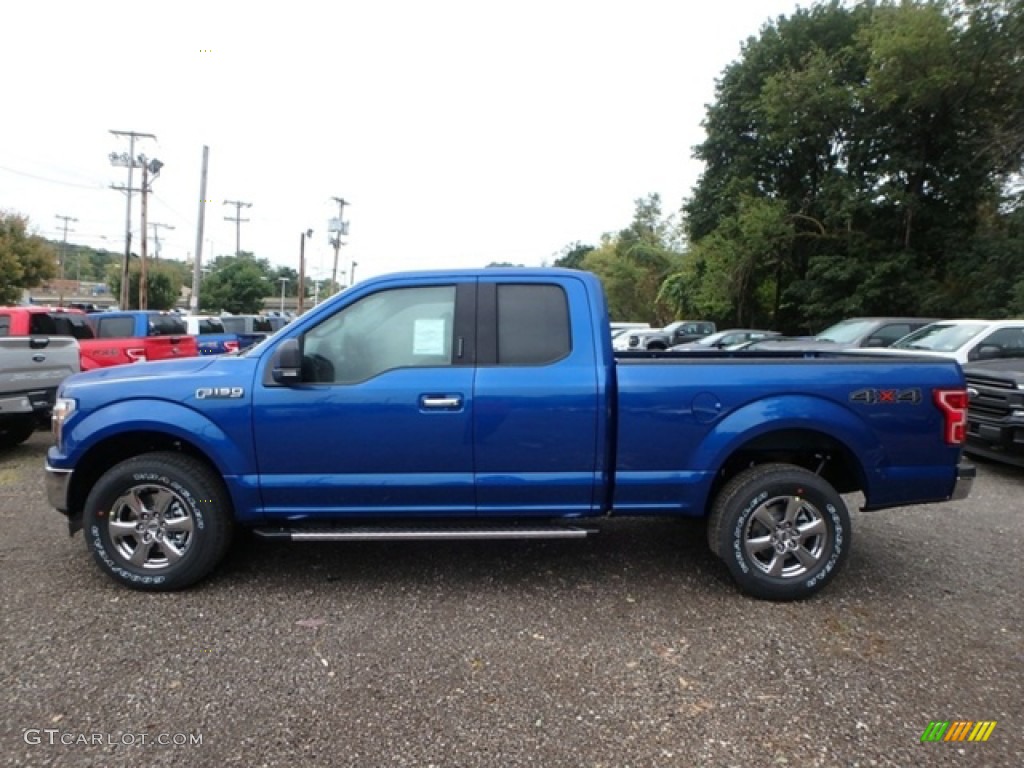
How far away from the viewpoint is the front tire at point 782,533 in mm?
3693

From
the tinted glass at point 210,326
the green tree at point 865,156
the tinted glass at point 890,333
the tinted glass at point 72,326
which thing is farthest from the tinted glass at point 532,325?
the green tree at point 865,156

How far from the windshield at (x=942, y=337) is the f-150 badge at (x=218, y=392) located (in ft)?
31.2

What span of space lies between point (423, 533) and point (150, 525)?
163 centimetres

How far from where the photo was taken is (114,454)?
396 cm

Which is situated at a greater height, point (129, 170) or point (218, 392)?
point (129, 170)

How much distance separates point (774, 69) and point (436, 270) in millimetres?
30638

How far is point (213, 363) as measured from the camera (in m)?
3.80

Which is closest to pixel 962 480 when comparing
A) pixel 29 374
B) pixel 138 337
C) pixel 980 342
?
pixel 980 342

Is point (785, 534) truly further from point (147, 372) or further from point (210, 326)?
point (210, 326)

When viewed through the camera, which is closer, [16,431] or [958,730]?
[958,730]

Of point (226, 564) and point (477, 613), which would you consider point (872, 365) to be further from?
point (226, 564)

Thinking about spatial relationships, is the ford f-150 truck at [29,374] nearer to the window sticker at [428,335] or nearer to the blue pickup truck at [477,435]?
the blue pickup truck at [477,435]

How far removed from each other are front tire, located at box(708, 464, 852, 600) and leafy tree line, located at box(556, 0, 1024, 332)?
63.9ft

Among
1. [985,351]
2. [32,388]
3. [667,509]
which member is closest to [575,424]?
[667,509]
